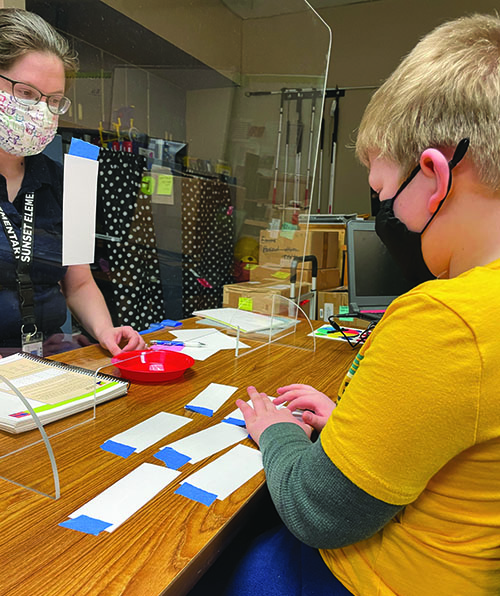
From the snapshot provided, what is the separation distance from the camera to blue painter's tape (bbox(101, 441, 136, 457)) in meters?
0.77

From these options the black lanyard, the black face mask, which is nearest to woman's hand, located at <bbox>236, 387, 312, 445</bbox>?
the black face mask

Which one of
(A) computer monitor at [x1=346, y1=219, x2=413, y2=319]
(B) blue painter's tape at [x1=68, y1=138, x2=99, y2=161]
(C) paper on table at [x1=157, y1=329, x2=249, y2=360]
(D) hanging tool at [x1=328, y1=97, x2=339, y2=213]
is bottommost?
(C) paper on table at [x1=157, y1=329, x2=249, y2=360]

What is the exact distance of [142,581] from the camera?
502mm

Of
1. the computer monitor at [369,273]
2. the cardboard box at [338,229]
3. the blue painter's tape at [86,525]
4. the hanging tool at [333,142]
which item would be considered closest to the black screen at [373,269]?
the computer monitor at [369,273]

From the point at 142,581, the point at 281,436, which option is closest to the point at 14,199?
the point at 281,436

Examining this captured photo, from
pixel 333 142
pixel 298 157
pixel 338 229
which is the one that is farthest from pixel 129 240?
pixel 333 142

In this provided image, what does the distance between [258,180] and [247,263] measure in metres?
0.46

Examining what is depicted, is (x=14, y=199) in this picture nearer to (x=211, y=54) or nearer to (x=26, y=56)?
(x=26, y=56)

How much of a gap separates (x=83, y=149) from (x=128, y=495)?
4.47 feet

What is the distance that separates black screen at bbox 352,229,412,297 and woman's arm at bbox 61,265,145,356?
932 mm

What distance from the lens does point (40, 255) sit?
153 centimetres

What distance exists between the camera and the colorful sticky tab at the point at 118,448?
0.77 metres

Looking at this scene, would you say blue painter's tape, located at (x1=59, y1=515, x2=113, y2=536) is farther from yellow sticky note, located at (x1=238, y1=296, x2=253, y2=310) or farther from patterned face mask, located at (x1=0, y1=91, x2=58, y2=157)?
yellow sticky note, located at (x1=238, y1=296, x2=253, y2=310)

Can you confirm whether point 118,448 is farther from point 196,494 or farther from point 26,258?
point 26,258
